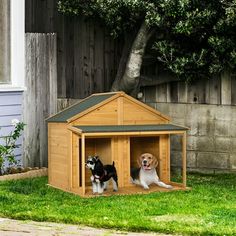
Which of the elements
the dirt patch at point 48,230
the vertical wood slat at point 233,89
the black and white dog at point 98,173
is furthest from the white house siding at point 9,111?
the dirt patch at point 48,230

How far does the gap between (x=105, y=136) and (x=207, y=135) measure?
6.66 feet

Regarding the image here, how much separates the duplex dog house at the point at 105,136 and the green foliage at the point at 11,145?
3.02 feet

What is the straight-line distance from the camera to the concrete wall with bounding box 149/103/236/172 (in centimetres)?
1084

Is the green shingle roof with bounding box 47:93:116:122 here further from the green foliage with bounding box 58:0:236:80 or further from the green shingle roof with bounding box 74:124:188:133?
the green foliage with bounding box 58:0:236:80

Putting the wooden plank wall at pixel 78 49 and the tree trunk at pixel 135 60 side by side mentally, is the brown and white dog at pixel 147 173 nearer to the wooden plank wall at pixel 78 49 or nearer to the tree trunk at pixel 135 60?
the tree trunk at pixel 135 60

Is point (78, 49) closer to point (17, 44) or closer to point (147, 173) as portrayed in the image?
point (17, 44)

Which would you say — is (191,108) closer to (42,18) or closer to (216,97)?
(216,97)

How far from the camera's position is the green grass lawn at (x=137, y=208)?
696 centimetres

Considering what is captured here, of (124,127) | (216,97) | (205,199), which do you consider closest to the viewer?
(205,199)

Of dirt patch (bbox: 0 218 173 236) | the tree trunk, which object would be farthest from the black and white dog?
the tree trunk

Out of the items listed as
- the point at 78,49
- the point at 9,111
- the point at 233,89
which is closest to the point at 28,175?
the point at 9,111

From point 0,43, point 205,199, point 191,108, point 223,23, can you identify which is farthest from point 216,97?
point 0,43

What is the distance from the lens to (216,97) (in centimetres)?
1096

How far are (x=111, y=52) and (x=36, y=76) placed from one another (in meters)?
1.27
